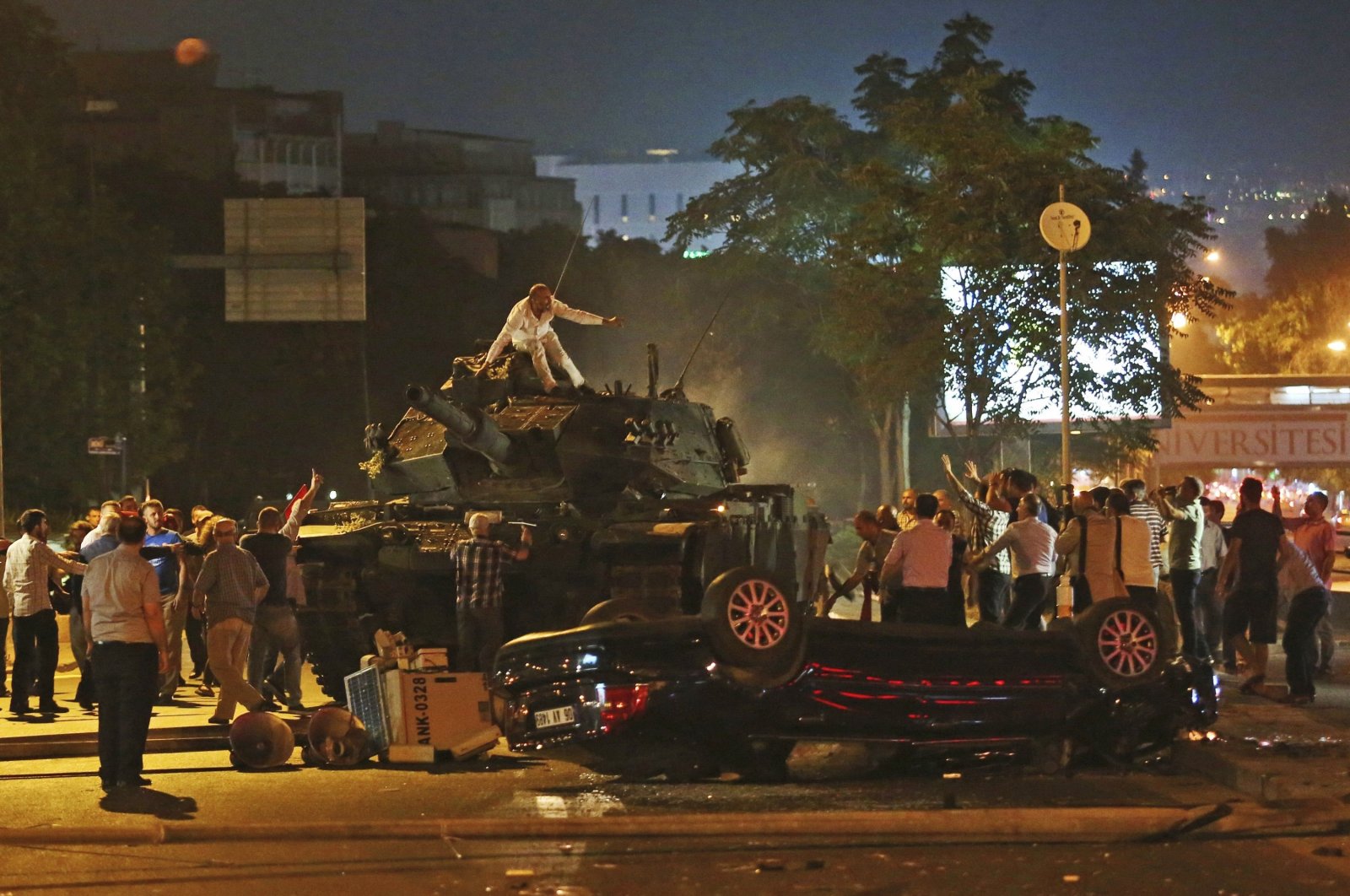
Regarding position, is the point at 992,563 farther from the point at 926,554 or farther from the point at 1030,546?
the point at 926,554

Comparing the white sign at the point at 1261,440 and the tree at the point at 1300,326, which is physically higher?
the tree at the point at 1300,326

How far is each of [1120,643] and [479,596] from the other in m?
4.58

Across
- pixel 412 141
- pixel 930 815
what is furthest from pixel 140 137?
pixel 930 815

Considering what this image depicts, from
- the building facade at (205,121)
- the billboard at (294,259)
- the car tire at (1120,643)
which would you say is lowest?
the car tire at (1120,643)

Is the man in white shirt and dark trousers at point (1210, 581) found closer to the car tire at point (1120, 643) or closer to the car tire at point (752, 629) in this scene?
the car tire at point (1120, 643)

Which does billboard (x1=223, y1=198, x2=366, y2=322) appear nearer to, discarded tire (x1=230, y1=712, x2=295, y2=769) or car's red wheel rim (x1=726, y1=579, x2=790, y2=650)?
discarded tire (x1=230, y1=712, x2=295, y2=769)

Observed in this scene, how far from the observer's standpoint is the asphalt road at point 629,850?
7.89 meters

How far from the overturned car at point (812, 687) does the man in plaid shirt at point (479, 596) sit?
8.19 feet

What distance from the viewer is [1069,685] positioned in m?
10.0

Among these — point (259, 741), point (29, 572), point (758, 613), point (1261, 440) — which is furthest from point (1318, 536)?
point (1261, 440)

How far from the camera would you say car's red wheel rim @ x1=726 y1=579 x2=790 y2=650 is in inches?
371

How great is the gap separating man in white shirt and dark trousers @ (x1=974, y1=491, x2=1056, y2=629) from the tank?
1.58m

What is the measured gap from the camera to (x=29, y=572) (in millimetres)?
14242

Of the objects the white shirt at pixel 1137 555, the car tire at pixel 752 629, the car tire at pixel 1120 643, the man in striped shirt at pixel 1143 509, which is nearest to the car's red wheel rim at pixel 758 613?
the car tire at pixel 752 629
